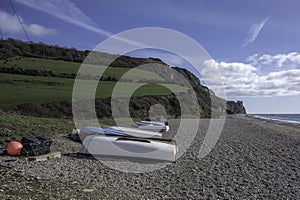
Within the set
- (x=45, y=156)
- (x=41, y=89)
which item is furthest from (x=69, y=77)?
(x=45, y=156)

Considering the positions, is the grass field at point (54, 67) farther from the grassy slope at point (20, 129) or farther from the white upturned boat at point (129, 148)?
the white upturned boat at point (129, 148)

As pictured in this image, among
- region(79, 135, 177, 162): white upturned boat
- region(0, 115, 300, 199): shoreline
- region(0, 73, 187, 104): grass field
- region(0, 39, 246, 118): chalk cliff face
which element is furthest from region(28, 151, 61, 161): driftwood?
region(0, 73, 187, 104): grass field

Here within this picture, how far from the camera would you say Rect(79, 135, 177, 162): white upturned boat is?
11641 millimetres

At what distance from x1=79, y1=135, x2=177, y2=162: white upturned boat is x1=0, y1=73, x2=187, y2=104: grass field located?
63.3 feet

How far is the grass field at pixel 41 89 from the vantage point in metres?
30.7

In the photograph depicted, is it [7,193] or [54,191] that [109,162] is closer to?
[54,191]

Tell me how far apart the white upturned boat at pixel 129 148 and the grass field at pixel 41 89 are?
19289 millimetres

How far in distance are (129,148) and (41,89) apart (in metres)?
27.3

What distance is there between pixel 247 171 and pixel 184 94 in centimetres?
4992

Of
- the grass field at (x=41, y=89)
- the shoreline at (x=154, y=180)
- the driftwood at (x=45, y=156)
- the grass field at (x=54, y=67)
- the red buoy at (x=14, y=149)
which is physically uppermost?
the grass field at (x=54, y=67)

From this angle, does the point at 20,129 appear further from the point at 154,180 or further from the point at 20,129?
the point at 154,180

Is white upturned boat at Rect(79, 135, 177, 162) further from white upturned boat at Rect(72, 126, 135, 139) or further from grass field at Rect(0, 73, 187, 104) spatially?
grass field at Rect(0, 73, 187, 104)

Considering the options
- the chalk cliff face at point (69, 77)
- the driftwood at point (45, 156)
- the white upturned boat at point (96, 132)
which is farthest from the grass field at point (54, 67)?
the driftwood at point (45, 156)

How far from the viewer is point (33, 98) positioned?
31.1m
